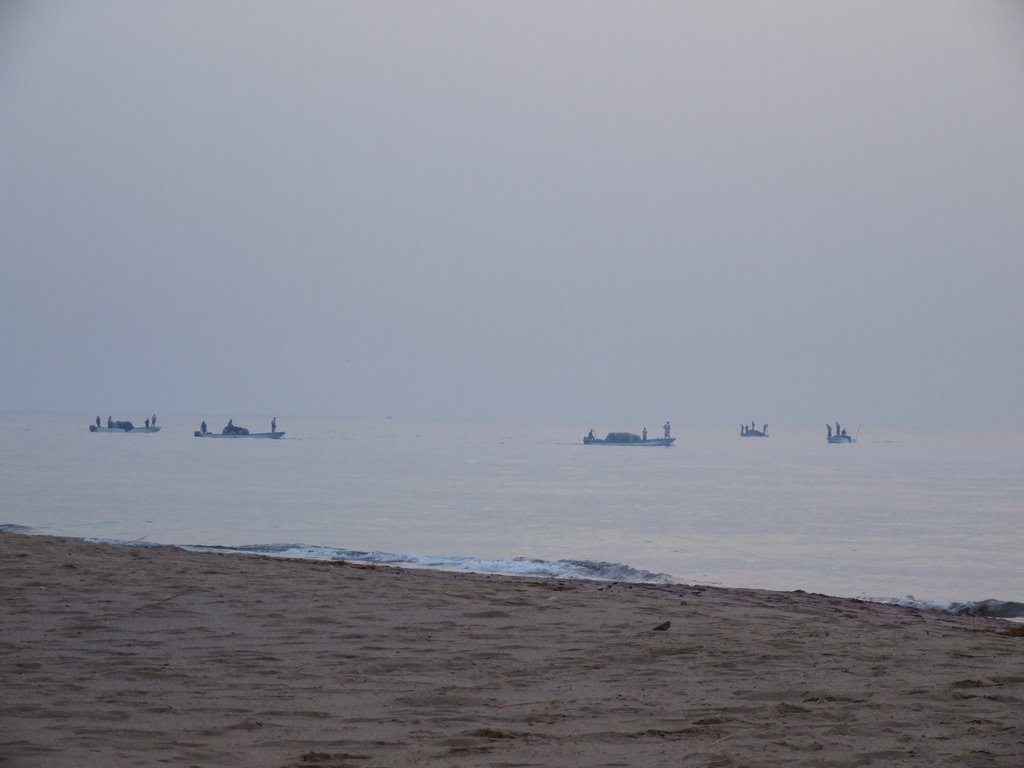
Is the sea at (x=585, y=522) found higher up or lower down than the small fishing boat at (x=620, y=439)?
lower down

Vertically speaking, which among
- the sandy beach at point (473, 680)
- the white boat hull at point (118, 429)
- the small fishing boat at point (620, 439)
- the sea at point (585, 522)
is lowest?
the sea at point (585, 522)

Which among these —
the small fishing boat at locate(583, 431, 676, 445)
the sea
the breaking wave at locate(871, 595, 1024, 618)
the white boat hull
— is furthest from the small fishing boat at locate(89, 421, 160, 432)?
the breaking wave at locate(871, 595, 1024, 618)

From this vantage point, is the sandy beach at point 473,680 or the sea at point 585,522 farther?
the sea at point 585,522

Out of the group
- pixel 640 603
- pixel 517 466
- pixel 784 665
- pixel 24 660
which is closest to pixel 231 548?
pixel 640 603

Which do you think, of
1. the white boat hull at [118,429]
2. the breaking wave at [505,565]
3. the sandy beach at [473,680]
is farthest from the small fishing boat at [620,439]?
the sandy beach at [473,680]

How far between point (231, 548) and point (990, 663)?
1220 centimetres

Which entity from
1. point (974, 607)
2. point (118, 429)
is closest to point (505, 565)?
point (974, 607)

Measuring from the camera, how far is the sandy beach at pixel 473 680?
14.1 feet

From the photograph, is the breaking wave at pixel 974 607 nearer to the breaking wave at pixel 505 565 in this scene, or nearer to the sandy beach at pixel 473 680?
the sandy beach at pixel 473 680

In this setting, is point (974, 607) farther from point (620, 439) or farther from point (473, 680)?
point (620, 439)

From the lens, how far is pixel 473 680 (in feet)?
18.6

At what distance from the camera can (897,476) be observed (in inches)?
1954

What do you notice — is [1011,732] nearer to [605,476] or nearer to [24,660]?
[24,660]

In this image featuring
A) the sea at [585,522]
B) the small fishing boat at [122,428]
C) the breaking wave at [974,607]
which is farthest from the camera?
the small fishing boat at [122,428]
